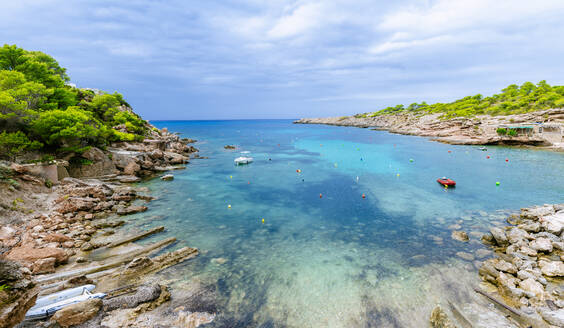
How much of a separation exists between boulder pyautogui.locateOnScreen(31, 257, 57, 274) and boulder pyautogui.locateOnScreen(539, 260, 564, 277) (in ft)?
96.5

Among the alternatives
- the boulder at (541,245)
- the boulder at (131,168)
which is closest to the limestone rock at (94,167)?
the boulder at (131,168)

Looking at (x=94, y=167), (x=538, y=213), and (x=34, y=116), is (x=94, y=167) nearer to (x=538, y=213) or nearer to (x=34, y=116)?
(x=34, y=116)

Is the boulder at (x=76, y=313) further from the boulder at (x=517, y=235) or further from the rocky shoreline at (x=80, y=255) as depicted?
the boulder at (x=517, y=235)

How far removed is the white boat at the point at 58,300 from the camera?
413 inches

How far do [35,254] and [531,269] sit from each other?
30437 mm

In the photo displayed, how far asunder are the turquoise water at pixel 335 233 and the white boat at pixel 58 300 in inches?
166

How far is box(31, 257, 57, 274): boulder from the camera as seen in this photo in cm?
1352

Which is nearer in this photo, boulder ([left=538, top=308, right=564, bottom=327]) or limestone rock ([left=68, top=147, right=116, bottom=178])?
boulder ([left=538, top=308, right=564, bottom=327])

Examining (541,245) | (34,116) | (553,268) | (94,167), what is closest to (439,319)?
(553,268)

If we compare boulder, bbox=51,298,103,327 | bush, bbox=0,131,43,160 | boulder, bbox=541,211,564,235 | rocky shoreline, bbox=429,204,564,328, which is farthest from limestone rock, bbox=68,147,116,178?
boulder, bbox=541,211,564,235

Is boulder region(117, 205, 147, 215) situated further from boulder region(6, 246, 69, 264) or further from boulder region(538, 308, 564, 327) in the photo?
boulder region(538, 308, 564, 327)

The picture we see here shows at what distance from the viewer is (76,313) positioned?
34.6ft

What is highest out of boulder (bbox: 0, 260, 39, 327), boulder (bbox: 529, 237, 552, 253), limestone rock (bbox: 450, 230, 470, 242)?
boulder (bbox: 0, 260, 39, 327)

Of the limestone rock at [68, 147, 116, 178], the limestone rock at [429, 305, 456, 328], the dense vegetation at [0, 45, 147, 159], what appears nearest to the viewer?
the limestone rock at [429, 305, 456, 328]
